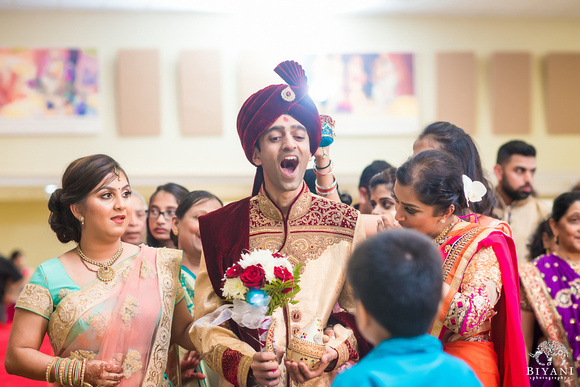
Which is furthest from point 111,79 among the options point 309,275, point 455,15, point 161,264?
point 309,275

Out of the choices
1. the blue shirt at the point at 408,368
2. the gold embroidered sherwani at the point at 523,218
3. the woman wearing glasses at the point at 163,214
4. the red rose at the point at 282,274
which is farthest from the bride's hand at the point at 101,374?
the gold embroidered sherwani at the point at 523,218

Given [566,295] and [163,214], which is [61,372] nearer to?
[163,214]

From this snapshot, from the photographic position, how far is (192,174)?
764cm

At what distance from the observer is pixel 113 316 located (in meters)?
2.38

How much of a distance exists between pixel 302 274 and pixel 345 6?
6.17m

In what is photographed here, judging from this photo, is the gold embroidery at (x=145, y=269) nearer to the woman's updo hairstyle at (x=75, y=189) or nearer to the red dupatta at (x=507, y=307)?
the woman's updo hairstyle at (x=75, y=189)

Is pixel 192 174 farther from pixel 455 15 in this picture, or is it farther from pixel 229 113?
pixel 455 15

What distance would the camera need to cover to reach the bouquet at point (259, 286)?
75.9 inches

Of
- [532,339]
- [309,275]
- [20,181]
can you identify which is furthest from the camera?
[20,181]

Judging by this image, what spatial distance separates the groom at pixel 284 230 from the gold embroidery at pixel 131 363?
10.2 inches

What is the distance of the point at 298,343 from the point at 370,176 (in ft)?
6.85

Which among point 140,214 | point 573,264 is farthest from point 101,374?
point 573,264

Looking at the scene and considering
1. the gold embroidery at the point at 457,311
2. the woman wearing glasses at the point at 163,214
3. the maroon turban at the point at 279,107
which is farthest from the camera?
the woman wearing glasses at the point at 163,214

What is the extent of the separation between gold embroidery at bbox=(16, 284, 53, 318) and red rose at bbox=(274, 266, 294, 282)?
3.10 ft
